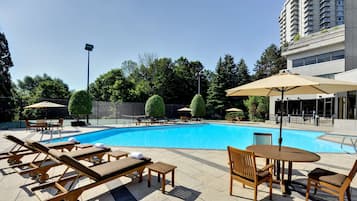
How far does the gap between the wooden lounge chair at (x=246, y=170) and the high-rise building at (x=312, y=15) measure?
6932 cm

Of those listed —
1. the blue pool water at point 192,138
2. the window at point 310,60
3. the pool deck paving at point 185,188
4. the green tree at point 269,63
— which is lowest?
the blue pool water at point 192,138

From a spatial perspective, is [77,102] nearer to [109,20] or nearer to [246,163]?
[109,20]

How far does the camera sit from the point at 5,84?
17.3 metres

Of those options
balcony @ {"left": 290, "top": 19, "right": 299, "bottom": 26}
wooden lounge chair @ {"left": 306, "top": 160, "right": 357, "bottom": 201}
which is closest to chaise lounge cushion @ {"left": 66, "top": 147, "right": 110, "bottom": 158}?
wooden lounge chair @ {"left": 306, "top": 160, "right": 357, "bottom": 201}

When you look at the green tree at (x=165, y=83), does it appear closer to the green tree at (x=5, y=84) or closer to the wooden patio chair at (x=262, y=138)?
the green tree at (x=5, y=84)

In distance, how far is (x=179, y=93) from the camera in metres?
29.0

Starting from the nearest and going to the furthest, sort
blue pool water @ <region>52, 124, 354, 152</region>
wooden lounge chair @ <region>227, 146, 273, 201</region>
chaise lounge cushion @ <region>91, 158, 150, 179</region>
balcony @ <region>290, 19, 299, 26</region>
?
wooden lounge chair @ <region>227, 146, 273, 201</region> → chaise lounge cushion @ <region>91, 158, 150, 179</region> → blue pool water @ <region>52, 124, 354, 152</region> → balcony @ <region>290, 19, 299, 26</region>

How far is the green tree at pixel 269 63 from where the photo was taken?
3244cm

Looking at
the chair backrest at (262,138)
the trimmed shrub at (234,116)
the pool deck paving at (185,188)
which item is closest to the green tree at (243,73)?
the trimmed shrub at (234,116)

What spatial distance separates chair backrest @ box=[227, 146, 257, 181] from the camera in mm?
2815

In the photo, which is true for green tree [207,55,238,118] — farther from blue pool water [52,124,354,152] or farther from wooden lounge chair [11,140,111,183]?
wooden lounge chair [11,140,111,183]

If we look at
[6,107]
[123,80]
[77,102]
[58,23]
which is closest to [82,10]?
[58,23]

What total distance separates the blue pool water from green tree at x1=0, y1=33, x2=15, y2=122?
993 centimetres

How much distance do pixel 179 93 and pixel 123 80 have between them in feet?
27.9
